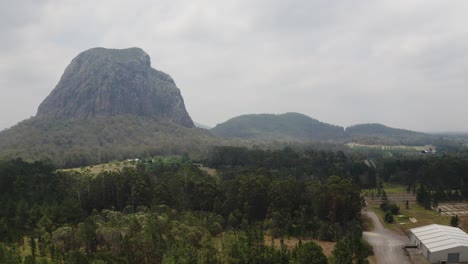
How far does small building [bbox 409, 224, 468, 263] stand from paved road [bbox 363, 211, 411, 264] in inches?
91.4

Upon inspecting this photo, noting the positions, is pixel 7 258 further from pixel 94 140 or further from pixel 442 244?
pixel 94 140

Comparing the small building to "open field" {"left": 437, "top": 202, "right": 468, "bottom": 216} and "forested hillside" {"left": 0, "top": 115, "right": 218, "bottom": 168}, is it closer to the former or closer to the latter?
"open field" {"left": 437, "top": 202, "right": 468, "bottom": 216}

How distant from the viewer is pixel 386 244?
43500 mm

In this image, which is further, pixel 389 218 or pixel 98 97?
pixel 98 97

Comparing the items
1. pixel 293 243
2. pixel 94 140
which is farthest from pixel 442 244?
pixel 94 140

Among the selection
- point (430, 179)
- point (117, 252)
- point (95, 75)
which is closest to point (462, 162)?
point (430, 179)

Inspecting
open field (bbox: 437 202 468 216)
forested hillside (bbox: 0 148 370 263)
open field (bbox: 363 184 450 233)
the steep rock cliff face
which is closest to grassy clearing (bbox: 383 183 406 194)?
open field (bbox: 363 184 450 233)

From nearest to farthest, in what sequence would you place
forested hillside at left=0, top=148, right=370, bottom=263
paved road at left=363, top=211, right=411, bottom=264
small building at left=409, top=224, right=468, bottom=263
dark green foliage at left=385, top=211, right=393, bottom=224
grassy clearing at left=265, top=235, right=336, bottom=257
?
1. forested hillside at left=0, top=148, right=370, bottom=263
2. small building at left=409, top=224, right=468, bottom=263
3. paved road at left=363, top=211, right=411, bottom=264
4. grassy clearing at left=265, top=235, right=336, bottom=257
5. dark green foliage at left=385, top=211, right=393, bottom=224

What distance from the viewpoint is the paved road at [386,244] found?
126 ft

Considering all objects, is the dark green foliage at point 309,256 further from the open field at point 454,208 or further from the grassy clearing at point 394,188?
the grassy clearing at point 394,188

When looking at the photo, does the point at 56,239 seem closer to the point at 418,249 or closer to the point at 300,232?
the point at 300,232

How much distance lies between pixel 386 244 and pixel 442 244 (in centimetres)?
664

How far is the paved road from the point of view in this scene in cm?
3844

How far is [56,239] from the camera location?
1428 inches
